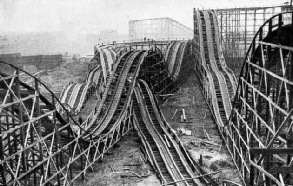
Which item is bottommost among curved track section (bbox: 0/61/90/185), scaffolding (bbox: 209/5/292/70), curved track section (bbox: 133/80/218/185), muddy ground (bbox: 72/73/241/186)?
muddy ground (bbox: 72/73/241/186)

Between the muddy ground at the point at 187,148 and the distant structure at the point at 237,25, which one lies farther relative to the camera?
the distant structure at the point at 237,25

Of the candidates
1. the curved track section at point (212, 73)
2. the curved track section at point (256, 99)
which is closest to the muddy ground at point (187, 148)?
the curved track section at point (256, 99)

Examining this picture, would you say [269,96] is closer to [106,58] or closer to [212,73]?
[212,73]

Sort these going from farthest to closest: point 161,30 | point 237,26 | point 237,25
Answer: point 161,30 → point 237,25 → point 237,26

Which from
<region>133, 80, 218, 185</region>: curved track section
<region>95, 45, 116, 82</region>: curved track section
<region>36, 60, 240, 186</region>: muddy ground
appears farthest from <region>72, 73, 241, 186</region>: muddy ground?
<region>95, 45, 116, 82</region>: curved track section

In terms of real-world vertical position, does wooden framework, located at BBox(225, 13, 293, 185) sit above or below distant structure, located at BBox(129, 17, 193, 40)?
below

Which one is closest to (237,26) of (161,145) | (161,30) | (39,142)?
(161,145)

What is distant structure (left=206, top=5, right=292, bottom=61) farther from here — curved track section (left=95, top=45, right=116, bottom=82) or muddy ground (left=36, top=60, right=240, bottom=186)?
muddy ground (left=36, top=60, right=240, bottom=186)

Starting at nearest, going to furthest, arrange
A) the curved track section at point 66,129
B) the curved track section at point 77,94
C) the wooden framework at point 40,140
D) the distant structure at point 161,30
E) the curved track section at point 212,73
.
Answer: the wooden framework at point 40,140 < the curved track section at point 66,129 < the curved track section at point 212,73 < the curved track section at point 77,94 < the distant structure at point 161,30

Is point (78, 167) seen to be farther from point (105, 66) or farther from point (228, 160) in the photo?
point (105, 66)

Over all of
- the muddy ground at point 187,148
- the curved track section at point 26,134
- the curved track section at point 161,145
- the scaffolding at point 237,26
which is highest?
the scaffolding at point 237,26

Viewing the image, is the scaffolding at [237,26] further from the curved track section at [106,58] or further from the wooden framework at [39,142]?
the wooden framework at [39,142]

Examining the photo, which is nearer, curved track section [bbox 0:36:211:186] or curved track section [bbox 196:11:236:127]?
curved track section [bbox 0:36:211:186]
